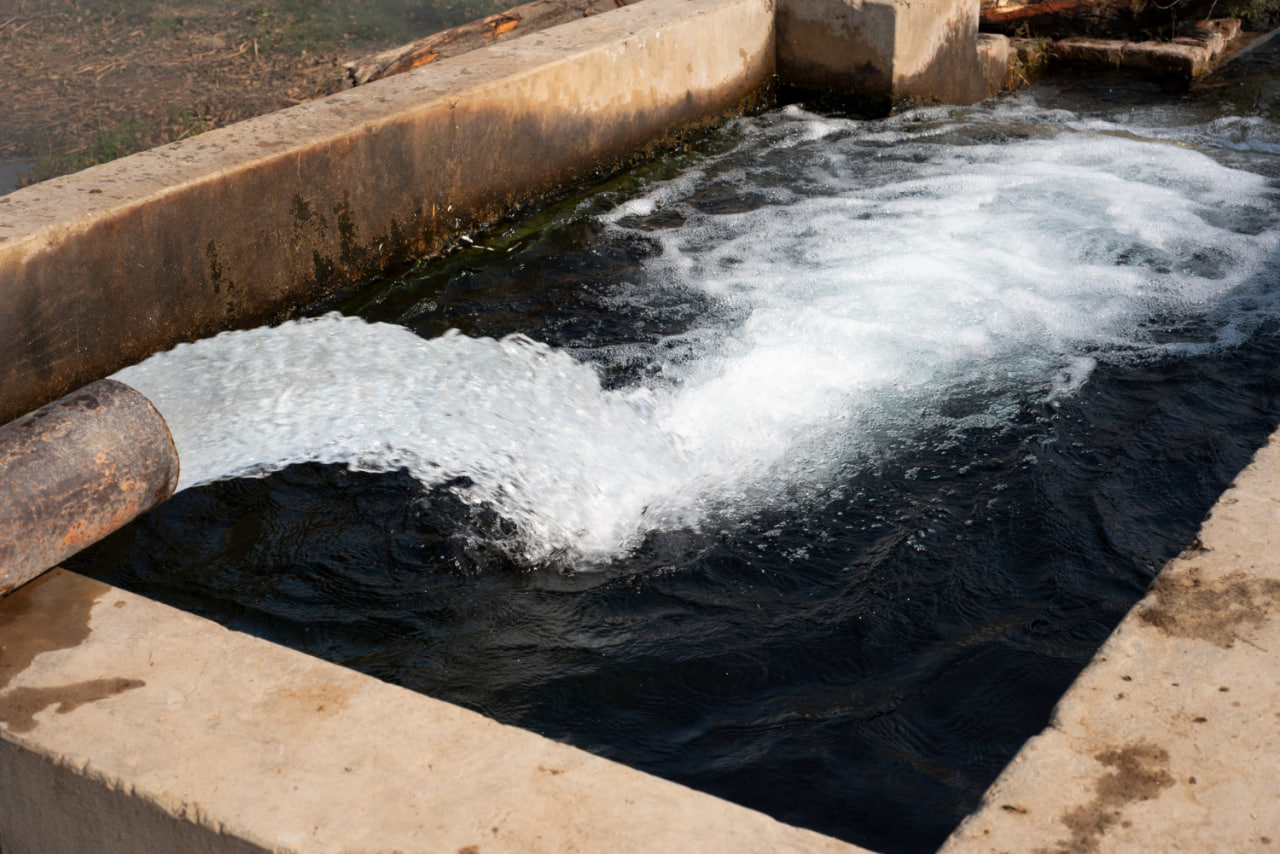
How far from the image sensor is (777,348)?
4922mm

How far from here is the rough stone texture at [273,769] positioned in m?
2.09

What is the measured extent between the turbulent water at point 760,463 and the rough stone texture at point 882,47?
3.82 ft

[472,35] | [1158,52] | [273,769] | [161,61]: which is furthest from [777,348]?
[161,61]

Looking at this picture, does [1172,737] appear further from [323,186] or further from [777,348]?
[323,186]

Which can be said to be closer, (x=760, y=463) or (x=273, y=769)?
(x=273, y=769)

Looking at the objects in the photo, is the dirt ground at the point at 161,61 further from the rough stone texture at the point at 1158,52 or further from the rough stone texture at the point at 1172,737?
the rough stone texture at the point at 1172,737

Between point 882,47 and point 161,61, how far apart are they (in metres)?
6.17

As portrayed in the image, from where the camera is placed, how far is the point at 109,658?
2.64 meters

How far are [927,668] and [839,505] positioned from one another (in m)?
0.85

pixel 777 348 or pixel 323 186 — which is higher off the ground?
pixel 323 186

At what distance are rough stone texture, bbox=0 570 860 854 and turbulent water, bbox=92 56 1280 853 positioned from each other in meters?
0.59

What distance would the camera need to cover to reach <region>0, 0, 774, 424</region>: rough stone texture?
4289mm

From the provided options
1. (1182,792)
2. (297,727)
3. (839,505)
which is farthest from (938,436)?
(297,727)

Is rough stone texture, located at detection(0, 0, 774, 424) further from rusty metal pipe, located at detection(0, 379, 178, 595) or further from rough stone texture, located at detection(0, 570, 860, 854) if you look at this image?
rough stone texture, located at detection(0, 570, 860, 854)
